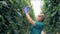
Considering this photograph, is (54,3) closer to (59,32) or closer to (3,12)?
(59,32)

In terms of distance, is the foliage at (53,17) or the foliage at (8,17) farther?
the foliage at (53,17)

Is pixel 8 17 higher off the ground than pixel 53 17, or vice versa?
pixel 53 17

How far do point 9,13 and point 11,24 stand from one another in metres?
0.17

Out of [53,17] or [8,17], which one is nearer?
[8,17]

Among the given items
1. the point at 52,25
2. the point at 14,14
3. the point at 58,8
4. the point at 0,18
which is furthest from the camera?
the point at 52,25

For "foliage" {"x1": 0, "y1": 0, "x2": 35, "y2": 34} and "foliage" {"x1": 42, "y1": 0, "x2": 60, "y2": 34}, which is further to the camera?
"foliage" {"x1": 42, "y1": 0, "x2": 60, "y2": 34}

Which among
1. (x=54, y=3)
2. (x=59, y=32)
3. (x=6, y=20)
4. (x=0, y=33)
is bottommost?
(x=0, y=33)

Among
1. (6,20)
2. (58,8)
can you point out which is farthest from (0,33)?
(58,8)

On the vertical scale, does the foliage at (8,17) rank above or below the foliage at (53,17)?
below

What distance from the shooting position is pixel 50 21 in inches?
185

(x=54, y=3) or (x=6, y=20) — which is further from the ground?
(x=54, y=3)

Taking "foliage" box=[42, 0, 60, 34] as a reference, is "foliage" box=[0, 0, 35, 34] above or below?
below

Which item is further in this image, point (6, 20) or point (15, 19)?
point (15, 19)

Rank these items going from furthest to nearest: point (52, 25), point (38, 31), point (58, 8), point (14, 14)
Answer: point (52, 25) → point (58, 8) → point (38, 31) → point (14, 14)
